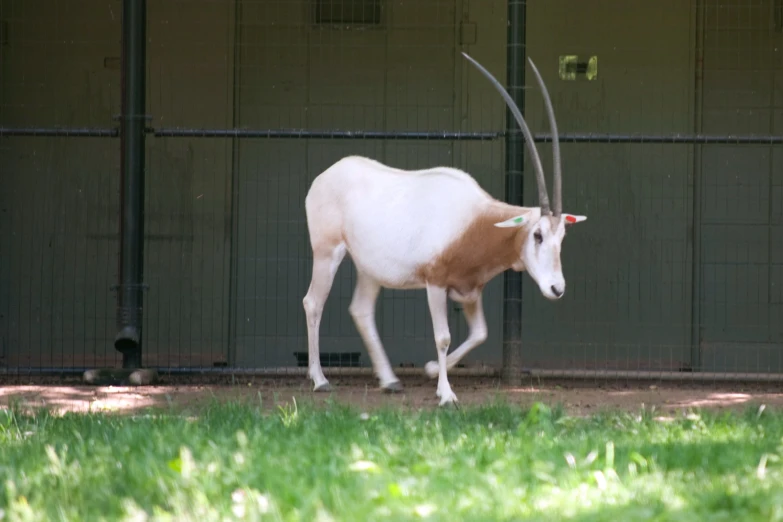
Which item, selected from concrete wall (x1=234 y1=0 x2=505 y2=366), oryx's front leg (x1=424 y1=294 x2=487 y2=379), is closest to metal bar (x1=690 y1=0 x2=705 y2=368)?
concrete wall (x1=234 y1=0 x2=505 y2=366)

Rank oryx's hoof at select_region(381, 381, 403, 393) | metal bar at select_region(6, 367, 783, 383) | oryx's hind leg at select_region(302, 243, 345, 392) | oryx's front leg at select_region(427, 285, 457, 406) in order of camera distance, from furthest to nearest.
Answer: metal bar at select_region(6, 367, 783, 383), oryx's hind leg at select_region(302, 243, 345, 392), oryx's hoof at select_region(381, 381, 403, 393), oryx's front leg at select_region(427, 285, 457, 406)

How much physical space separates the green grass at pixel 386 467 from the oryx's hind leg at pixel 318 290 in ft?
7.11

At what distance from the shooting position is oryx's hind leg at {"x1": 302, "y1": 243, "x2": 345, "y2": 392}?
27.5ft

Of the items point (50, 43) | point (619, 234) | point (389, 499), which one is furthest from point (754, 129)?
point (389, 499)

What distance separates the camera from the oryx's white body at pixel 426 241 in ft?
25.0

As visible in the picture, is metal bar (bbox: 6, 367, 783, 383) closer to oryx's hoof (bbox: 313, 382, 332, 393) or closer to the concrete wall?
oryx's hoof (bbox: 313, 382, 332, 393)

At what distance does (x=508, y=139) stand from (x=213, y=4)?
3.31 meters

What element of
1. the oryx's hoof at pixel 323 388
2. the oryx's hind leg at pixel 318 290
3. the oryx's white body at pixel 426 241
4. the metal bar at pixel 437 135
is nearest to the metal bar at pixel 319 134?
the metal bar at pixel 437 135

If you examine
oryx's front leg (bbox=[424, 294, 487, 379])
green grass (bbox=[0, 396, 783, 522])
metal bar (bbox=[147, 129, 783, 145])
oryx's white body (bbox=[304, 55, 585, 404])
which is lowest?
green grass (bbox=[0, 396, 783, 522])

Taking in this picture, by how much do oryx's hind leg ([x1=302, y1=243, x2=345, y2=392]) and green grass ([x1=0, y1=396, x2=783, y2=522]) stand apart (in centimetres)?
217

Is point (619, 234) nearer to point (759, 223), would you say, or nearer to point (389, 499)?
point (759, 223)

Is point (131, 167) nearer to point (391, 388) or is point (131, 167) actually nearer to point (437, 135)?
point (437, 135)

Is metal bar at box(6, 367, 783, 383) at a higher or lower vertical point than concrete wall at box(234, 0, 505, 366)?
lower

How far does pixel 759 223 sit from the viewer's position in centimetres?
1058
